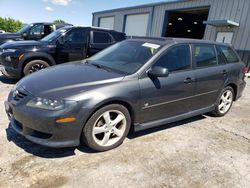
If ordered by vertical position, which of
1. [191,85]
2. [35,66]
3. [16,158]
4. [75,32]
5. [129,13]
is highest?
[129,13]

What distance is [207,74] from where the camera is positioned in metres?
4.42

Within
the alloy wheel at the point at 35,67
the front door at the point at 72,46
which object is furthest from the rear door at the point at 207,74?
the alloy wheel at the point at 35,67

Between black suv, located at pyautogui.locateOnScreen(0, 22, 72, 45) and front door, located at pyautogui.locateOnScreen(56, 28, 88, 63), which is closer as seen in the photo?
front door, located at pyautogui.locateOnScreen(56, 28, 88, 63)

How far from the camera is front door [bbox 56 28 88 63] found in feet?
23.1

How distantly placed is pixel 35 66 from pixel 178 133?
4.42 meters

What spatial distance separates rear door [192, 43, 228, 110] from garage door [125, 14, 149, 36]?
1662 cm

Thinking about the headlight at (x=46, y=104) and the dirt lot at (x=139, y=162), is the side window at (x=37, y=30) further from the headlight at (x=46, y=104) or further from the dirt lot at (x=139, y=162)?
the headlight at (x=46, y=104)

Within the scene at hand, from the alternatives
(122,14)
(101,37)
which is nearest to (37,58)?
(101,37)

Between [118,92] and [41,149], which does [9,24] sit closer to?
[41,149]

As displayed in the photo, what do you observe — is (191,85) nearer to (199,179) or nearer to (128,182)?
(199,179)

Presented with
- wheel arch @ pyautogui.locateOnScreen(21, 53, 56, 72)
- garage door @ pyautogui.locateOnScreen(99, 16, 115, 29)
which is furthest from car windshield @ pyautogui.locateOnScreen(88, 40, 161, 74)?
garage door @ pyautogui.locateOnScreen(99, 16, 115, 29)

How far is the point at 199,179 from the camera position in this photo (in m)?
2.93

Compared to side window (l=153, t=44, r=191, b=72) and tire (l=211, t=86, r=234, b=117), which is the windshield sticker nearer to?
side window (l=153, t=44, r=191, b=72)

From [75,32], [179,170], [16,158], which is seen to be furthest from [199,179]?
[75,32]
